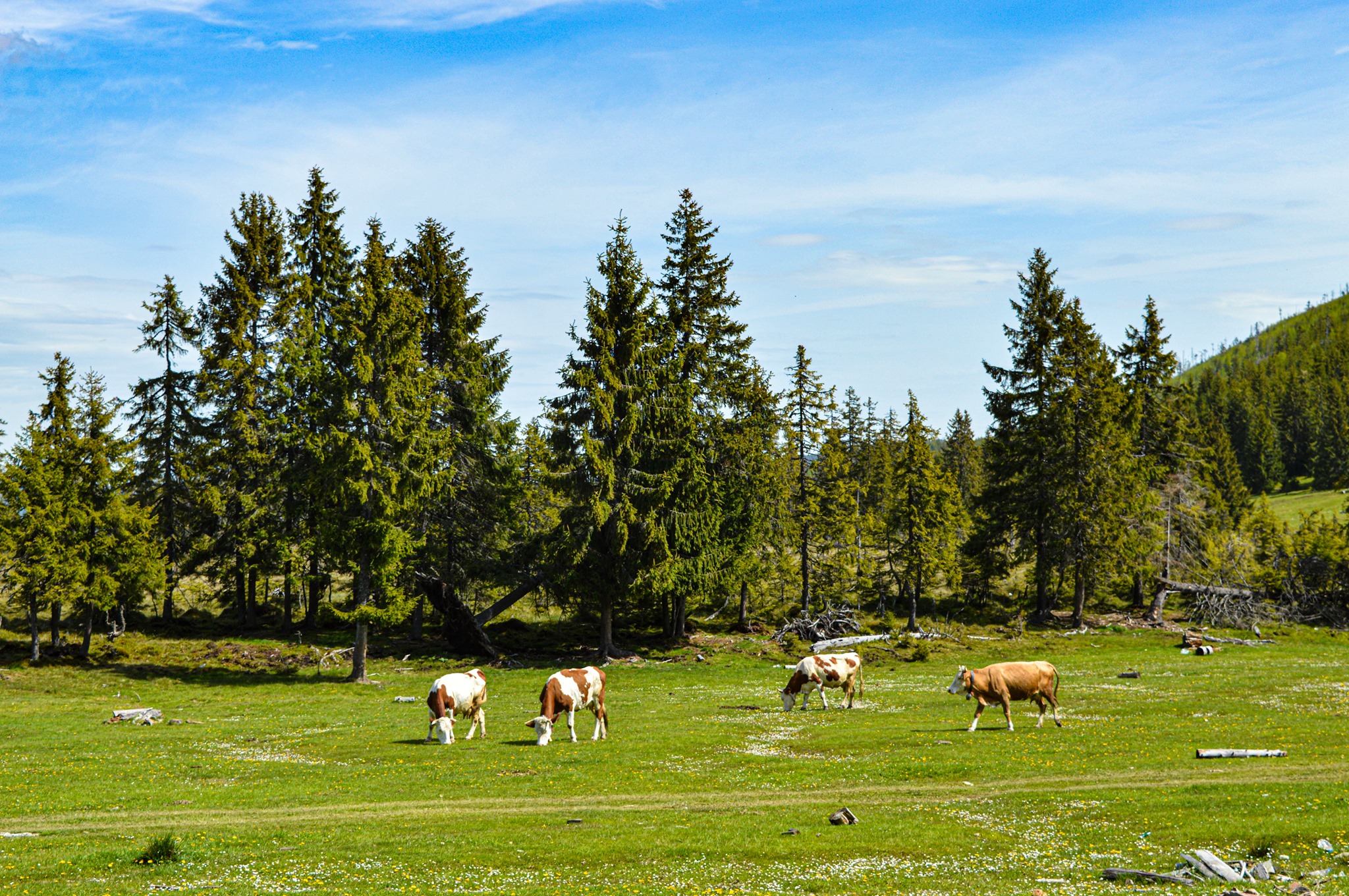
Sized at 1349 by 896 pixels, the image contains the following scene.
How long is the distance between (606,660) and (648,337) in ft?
59.3

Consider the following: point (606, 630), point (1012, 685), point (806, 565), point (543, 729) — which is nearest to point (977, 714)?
point (1012, 685)

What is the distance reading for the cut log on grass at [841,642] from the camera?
180ft

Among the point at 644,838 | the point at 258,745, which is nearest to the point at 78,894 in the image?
the point at 644,838

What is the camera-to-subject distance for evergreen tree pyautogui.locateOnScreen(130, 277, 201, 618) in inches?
2248

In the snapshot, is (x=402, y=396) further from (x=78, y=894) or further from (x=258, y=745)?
(x=78, y=894)

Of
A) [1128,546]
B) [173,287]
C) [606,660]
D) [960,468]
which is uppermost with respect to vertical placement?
[173,287]

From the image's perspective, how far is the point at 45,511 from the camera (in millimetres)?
48062

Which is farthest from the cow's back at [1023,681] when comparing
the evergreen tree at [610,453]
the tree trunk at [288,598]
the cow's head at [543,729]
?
the tree trunk at [288,598]

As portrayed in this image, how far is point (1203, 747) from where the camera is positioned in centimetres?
2541

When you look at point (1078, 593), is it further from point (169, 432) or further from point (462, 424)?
point (169, 432)

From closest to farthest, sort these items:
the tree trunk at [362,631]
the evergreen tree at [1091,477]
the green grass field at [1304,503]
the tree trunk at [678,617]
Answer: the tree trunk at [362,631], the tree trunk at [678,617], the evergreen tree at [1091,477], the green grass field at [1304,503]

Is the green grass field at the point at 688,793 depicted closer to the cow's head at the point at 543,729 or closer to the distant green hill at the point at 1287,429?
the cow's head at the point at 543,729

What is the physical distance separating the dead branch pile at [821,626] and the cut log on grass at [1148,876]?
1667 inches

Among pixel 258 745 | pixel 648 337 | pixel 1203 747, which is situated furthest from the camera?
pixel 648 337
